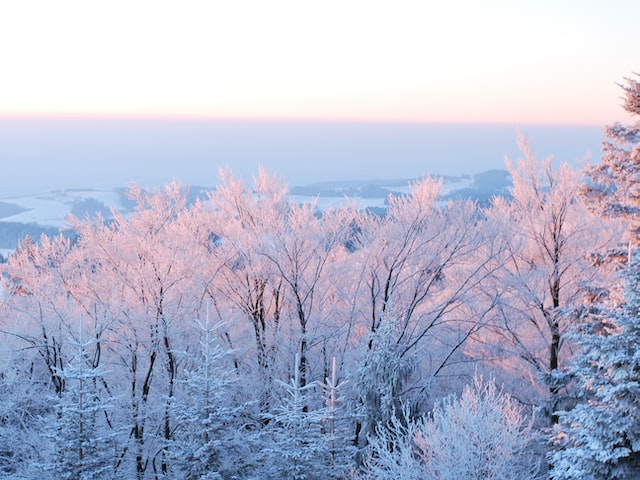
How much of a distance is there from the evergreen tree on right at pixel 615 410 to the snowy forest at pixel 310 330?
1.91 metres

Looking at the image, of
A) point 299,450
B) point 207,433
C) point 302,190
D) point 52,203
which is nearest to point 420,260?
point 299,450

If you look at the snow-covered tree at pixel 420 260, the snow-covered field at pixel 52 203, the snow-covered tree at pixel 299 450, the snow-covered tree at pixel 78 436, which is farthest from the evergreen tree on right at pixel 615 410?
the snow-covered field at pixel 52 203

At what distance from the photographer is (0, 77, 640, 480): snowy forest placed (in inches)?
484

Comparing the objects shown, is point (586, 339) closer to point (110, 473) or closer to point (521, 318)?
point (521, 318)

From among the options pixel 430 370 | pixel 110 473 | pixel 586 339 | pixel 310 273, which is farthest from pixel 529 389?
pixel 110 473

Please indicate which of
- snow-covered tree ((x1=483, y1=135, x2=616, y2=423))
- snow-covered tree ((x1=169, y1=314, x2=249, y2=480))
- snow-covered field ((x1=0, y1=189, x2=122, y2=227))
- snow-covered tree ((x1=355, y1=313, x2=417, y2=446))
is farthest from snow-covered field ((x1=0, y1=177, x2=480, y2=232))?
snow-covered tree ((x1=169, y1=314, x2=249, y2=480))

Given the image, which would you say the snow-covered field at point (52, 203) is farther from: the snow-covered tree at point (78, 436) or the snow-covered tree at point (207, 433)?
the snow-covered tree at point (207, 433)

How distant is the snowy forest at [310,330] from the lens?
12.3m

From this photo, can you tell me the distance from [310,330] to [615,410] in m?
11.4

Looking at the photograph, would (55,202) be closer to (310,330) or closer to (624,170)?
(310,330)

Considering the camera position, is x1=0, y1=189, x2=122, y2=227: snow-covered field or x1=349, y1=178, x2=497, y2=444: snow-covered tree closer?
x1=349, y1=178, x2=497, y2=444: snow-covered tree

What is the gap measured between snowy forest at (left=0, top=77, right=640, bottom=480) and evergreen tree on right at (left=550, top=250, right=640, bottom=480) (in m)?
1.91

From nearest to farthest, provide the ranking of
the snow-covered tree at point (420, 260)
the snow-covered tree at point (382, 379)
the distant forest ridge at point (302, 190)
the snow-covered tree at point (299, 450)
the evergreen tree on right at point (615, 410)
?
the evergreen tree on right at point (615, 410) < the snow-covered tree at point (299, 450) < the snow-covered tree at point (382, 379) < the snow-covered tree at point (420, 260) < the distant forest ridge at point (302, 190)

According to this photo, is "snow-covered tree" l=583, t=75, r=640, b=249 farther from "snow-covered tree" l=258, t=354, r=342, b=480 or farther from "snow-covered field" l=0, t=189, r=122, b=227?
"snow-covered field" l=0, t=189, r=122, b=227
